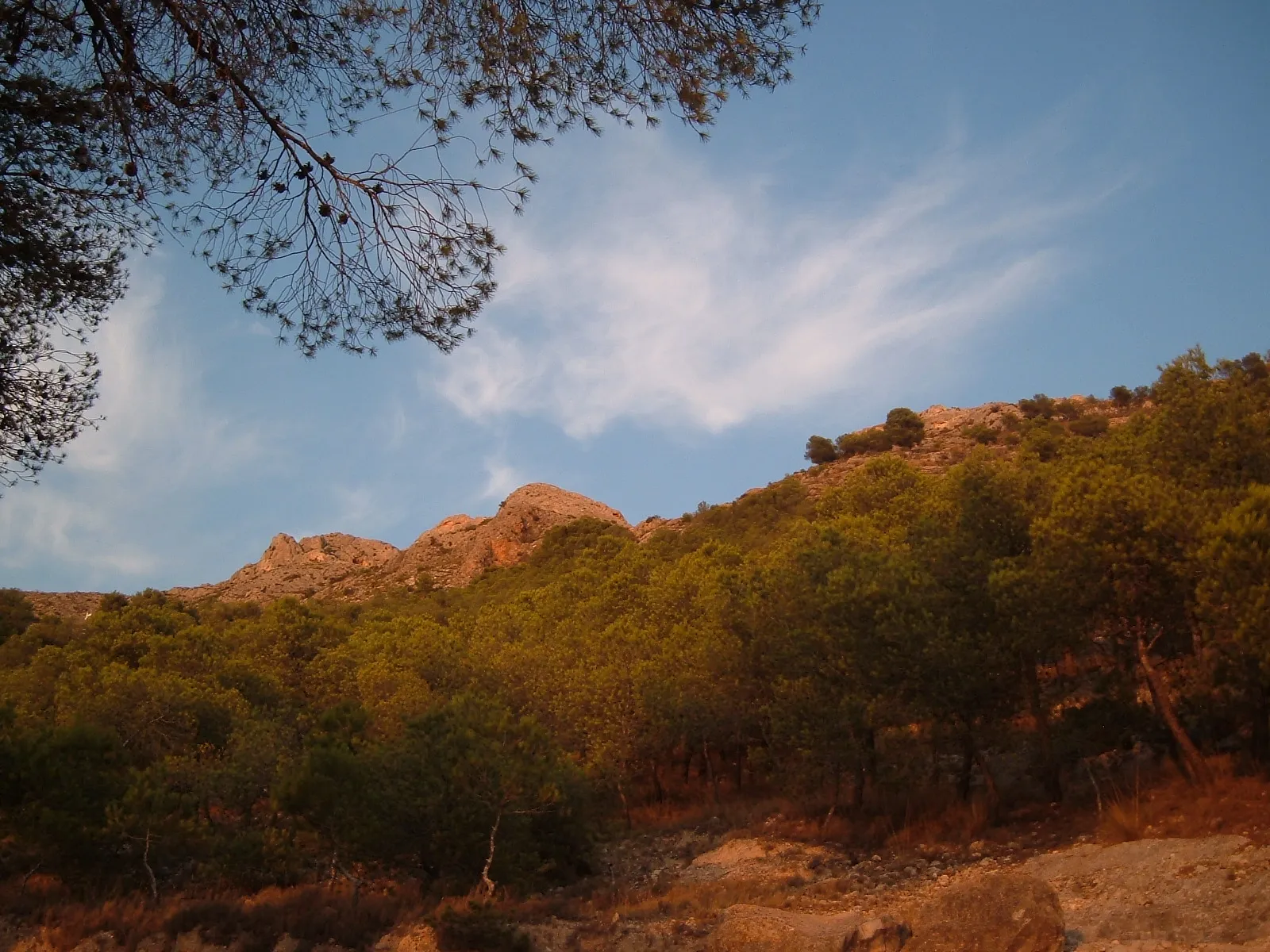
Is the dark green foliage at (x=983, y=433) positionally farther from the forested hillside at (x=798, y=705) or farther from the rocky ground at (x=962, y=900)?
the rocky ground at (x=962, y=900)

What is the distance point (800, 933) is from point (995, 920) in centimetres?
213

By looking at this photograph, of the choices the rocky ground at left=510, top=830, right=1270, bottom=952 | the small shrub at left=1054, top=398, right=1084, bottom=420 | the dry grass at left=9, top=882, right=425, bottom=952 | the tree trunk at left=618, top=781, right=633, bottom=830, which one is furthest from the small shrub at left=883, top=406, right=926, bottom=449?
the dry grass at left=9, top=882, right=425, bottom=952

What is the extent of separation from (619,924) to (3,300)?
434 inches

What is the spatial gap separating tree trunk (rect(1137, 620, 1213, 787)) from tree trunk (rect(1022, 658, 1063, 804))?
7.50 ft

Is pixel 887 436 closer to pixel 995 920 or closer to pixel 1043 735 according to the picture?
pixel 1043 735

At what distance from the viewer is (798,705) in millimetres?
20500

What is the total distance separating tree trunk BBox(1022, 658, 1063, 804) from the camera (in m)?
17.5

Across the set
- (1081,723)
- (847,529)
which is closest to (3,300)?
(1081,723)

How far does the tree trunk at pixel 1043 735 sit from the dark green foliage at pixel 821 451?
52.8 meters

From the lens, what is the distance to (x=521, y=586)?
52.6 metres

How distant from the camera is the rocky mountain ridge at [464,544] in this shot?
207 ft

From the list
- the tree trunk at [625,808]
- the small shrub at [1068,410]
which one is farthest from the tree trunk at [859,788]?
the small shrub at [1068,410]

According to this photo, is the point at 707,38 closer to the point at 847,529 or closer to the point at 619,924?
the point at 619,924

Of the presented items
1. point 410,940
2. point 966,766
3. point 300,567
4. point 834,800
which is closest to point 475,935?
point 410,940
